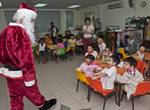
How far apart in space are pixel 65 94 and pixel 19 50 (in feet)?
5.54

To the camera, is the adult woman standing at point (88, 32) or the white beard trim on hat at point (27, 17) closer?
the white beard trim on hat at point (27, 17)

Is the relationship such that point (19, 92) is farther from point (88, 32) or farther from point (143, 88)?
point (88, 32)

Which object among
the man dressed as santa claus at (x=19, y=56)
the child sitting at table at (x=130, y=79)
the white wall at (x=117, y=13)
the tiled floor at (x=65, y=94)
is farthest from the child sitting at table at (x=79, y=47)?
the man dressed as santa claus at (x=19, y=56)

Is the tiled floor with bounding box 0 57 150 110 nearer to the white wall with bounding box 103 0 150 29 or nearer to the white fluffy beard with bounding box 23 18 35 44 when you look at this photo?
the white fluffy beard with bounding box 23 18 35 44

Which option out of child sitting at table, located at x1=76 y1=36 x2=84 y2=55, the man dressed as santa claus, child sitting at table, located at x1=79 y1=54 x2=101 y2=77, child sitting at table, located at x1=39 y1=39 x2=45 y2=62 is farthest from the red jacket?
child sitting at table, located at x1=76 y1=36 x2=84 y2=55

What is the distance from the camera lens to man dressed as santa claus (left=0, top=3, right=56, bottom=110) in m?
2.25

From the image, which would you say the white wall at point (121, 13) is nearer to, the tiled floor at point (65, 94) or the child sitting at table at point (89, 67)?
the tiled floor at point (65, 94)

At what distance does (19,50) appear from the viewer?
2.24 m

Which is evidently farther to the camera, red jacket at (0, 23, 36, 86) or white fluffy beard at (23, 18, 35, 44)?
white fluffy beard at (23, 18, 35, 44)

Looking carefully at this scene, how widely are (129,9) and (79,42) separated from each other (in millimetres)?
2626

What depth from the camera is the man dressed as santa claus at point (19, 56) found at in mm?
2246

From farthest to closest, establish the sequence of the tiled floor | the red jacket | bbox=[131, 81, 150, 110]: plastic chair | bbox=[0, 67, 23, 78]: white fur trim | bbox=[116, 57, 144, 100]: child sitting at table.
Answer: the tiled floor < bbox=[116, 57, 144, 100]: child sitting at table < bbox=[131, 81, 150, 110]: plastic chair < bbox=[0, 67, 23, 78]: white fur trim < the red jacket

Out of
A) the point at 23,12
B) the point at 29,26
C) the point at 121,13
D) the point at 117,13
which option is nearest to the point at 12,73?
the point at 29,26

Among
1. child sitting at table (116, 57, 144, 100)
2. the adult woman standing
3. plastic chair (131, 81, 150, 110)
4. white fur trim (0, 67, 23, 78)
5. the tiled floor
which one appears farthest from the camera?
the adult woman standing
